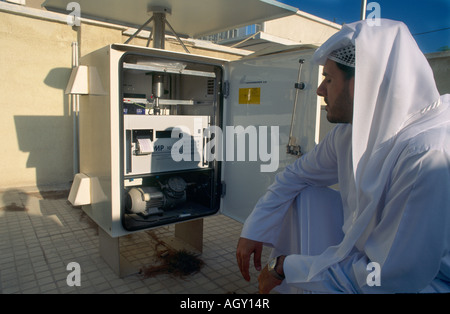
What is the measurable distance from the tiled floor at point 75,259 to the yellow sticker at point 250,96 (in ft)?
4.76

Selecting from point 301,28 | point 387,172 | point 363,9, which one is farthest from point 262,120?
point 301,28

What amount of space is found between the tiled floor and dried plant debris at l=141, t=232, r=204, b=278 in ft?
0.20

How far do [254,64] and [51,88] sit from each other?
3.91m

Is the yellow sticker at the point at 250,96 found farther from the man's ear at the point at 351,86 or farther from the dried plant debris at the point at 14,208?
the dried plant debris at the point at 14,208

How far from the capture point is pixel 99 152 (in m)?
2.60

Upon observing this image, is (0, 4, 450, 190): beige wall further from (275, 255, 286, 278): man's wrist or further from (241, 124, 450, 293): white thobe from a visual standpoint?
(241, 124, 450, 293): white thobe

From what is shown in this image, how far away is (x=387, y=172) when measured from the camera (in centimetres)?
117

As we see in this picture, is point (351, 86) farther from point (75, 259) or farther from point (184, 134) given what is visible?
point (75, 259)

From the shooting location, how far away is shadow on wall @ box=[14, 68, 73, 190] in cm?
516

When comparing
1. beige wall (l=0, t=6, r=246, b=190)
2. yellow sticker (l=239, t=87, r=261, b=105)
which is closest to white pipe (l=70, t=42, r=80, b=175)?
beige wall (l=0, t=6, r=246, b=190)

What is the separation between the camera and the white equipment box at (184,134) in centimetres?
239

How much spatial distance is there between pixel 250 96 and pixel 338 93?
1.33 metres

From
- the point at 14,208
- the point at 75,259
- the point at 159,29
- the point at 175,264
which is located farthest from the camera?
the point at 14,208

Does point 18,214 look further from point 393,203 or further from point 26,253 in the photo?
point 393,203
